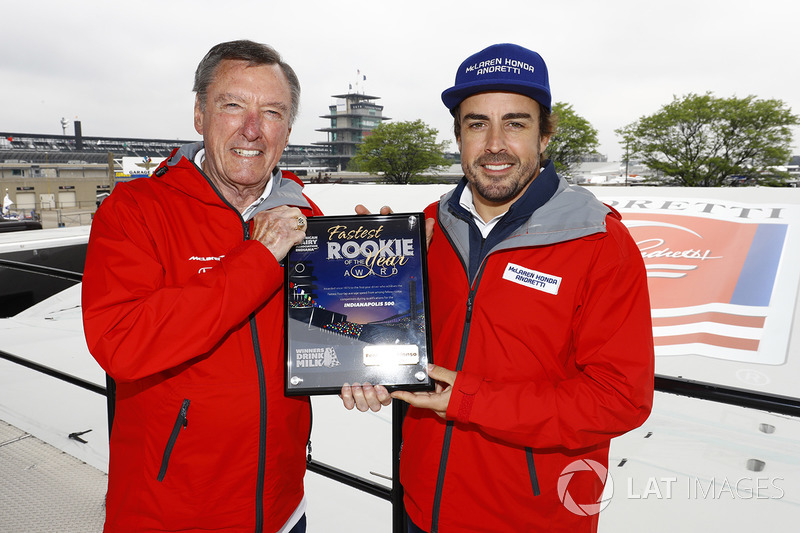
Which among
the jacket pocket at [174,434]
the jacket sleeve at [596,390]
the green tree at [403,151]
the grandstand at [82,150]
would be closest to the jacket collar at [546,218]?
the jacket sleeve at [596,390]

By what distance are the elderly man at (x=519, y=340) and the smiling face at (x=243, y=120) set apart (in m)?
0.53

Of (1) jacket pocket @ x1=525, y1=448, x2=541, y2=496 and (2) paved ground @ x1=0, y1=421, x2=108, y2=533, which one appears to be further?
(2) paved ground @ x1=0, y1=421, x2=108, y2=533

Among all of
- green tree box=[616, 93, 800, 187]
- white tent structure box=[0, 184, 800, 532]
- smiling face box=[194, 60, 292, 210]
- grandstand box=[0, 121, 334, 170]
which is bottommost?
white tent structure box=[0, 184, 800, 532]

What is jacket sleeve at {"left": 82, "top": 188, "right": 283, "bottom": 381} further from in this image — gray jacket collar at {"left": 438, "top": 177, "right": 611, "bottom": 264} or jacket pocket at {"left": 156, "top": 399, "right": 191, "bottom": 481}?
gray jacket collar at {"left": 438, "top": 177, "right": 611, "bottom": 264}

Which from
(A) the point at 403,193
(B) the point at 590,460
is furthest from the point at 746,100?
(B) the point at 590,460

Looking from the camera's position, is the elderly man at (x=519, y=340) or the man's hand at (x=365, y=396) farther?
the man's hand at (x=365, y=396)

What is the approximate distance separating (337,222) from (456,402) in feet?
2.02

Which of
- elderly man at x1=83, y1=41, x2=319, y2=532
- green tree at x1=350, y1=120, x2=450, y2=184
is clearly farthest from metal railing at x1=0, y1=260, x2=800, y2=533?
green tree at x1=350, y1=120, x2=450, y2=184

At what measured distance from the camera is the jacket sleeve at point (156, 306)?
127cm

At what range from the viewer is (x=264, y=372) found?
1.48 m

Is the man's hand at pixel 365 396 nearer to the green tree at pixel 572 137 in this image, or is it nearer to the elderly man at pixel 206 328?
the elderly man at pixel 206 328

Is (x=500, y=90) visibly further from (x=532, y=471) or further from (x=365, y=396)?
(x=532, y=471)

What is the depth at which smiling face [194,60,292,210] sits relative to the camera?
161 centimetres

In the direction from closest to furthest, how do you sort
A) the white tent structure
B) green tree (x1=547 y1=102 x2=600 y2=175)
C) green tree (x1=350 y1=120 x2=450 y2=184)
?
the white tent structure → green tree (x1=547 y1=102 x2=600 y2=175) → green tree (x1=350 y1=120 x2=450 y2=184)
